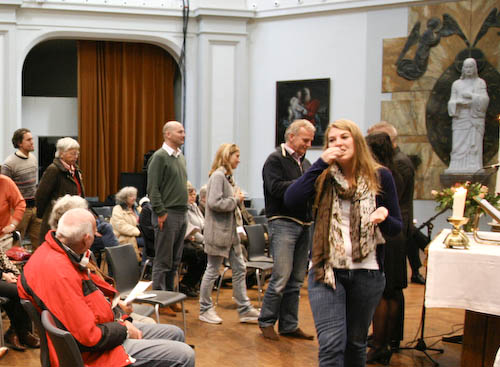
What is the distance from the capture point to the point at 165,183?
540 centimetres

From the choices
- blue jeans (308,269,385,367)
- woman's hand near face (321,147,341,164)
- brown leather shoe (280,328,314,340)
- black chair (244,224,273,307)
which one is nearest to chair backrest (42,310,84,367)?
blue jeans (308,269,385,367)

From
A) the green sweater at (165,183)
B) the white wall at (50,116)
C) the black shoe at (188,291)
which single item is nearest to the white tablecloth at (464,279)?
the green sweater at (165,183)

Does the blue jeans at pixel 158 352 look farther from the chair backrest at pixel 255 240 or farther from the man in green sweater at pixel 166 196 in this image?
the chair backrest at pixel 255 240

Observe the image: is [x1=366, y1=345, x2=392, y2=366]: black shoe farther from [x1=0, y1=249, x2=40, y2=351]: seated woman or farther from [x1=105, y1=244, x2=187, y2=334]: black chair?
[x1=0, y1=249, x2=40, y2=351]: seated woman

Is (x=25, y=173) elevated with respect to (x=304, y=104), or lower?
lower

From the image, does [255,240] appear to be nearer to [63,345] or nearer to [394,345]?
[394,345]

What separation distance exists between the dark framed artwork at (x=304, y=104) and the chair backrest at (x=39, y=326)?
8.31m

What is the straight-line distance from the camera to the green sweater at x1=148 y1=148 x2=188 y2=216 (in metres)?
5.32

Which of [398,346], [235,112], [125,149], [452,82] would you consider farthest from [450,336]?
[125,149]

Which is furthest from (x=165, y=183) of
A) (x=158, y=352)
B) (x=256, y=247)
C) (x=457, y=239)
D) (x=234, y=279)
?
(x=457, y=239)

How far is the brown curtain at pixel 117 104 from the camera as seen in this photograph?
12.6 meters

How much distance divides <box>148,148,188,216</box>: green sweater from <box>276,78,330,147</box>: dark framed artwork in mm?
5656

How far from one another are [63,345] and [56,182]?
2863 mm

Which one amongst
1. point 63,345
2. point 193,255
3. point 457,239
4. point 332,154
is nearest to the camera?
point 63,345
